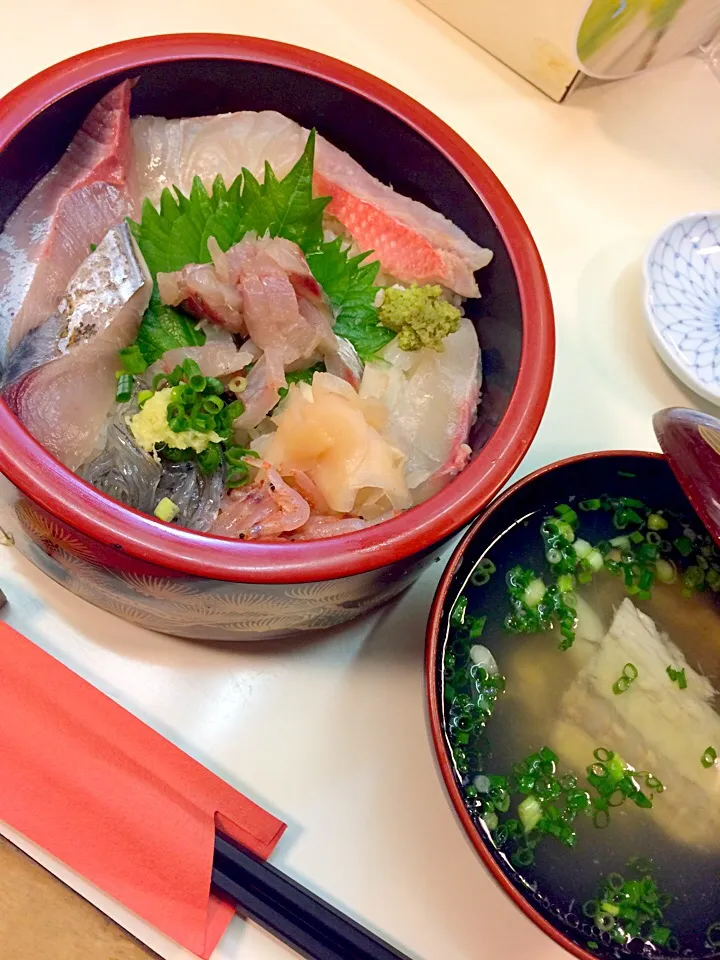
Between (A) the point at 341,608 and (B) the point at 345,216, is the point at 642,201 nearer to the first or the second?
(B) the point at 345,216

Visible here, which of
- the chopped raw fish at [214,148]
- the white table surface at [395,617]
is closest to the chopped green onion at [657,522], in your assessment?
the white table surface at [395,617]

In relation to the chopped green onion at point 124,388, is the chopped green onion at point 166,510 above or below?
below

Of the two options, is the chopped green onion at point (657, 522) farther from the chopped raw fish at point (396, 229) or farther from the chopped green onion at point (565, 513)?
the chopped raw fish at point (396, 229)

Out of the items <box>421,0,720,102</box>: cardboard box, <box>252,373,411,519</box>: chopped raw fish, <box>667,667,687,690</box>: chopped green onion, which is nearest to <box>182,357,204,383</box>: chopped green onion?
<box>252,373,411,519</box>: chopped raw fish

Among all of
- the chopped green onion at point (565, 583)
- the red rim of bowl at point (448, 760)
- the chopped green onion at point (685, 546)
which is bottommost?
the red rim of bowl at point (448, 760)

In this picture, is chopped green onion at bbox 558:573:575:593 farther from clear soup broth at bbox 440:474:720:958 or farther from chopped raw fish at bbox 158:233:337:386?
chopped raw fish at bbox 158:233:337:386

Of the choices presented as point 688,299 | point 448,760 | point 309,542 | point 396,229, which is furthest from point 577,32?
point 448,760
